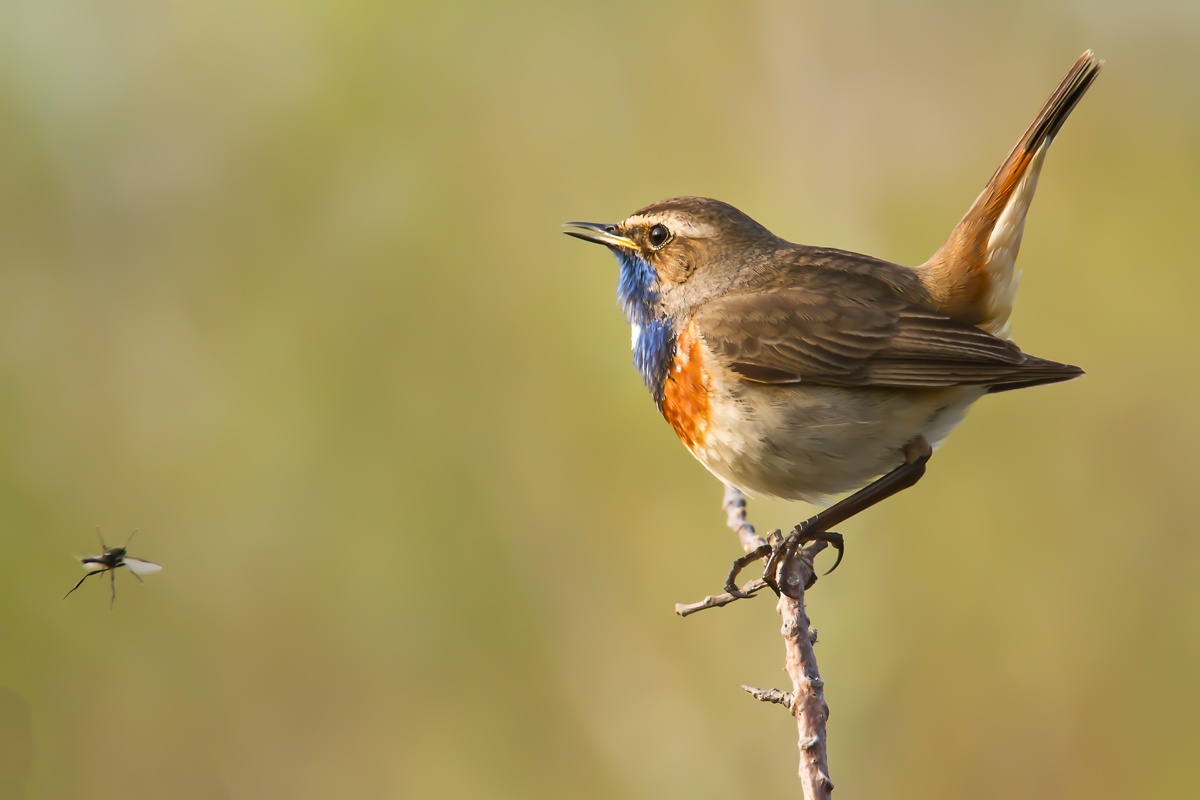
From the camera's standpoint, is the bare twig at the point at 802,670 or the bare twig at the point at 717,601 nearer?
the bare twig at the point at 802,670

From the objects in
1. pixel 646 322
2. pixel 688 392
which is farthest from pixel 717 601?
pixel 646 322

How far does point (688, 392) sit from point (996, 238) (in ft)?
4.62

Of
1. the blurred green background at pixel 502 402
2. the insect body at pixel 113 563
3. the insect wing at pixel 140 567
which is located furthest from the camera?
the blurred green background at pixel 502 402

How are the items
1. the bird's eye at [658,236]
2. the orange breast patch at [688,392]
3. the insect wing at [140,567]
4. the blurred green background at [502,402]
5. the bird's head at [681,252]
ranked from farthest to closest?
1. the blurred green background at [502,402]
2. the bird's eye at [658,236]
3. the bird's head at [681,252]
4. the orange breast patch at [688,392]
5. the insect wing at [140,567]

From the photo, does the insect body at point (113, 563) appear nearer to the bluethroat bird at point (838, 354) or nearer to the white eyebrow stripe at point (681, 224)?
the bluethroat bird at point (838, 354)

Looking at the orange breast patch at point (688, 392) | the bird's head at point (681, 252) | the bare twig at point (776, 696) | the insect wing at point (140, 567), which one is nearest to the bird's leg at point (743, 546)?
the orange breast patch at point (688, 392)

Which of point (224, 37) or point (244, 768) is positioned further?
point (224, 37)

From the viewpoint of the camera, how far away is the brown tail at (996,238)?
3750 millimetres

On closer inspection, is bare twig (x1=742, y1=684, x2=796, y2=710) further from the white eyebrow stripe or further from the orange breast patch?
the white eyebrow stripe

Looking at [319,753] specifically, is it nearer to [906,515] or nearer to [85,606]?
[85,606]

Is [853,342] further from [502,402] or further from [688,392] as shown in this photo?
[502,402]

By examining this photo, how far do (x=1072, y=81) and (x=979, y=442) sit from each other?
2.84 meters

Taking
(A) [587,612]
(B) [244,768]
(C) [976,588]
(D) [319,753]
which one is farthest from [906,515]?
(B) [244,768]

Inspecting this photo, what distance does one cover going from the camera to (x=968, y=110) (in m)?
6.55
